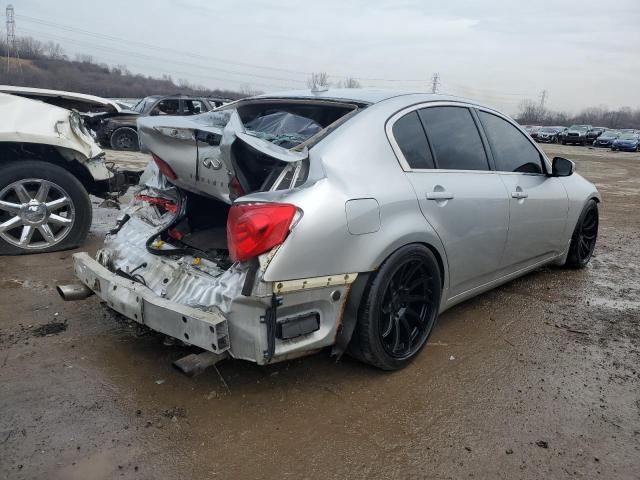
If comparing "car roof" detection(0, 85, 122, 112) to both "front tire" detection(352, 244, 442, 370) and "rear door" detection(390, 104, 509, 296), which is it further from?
"front tire" detection(352, 244, 442, 370)

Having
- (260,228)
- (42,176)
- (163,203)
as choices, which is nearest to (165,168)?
(163,203)

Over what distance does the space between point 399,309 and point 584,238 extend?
322 centimetres

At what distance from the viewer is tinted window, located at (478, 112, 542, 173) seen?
3.81 metres

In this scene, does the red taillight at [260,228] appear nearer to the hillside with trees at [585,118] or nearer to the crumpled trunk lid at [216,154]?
the crumpled trunk lid at [216,154]

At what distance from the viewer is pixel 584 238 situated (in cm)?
525

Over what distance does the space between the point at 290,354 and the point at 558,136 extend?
45.3 metres

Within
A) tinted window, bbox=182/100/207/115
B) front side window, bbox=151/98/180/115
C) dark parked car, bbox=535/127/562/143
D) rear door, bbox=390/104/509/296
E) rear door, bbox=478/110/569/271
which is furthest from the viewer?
dark parked car, bbox=535/127/562/143

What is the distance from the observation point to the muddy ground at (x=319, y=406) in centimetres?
226

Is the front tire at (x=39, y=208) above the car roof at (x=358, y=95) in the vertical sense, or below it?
below

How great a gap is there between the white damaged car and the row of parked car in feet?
115

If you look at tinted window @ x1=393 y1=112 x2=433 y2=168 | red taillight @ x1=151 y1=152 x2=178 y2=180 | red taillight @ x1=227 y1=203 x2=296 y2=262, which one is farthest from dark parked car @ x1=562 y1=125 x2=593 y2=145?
red taillight @ x1=227 y1=203 x2=296 y2=262

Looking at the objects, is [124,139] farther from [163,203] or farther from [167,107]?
[163,203]

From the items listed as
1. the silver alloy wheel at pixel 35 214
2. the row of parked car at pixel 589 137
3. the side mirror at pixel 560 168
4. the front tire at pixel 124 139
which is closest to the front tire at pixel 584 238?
the side mirror at pixel 560 168

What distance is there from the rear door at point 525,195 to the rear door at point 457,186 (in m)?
0.17
